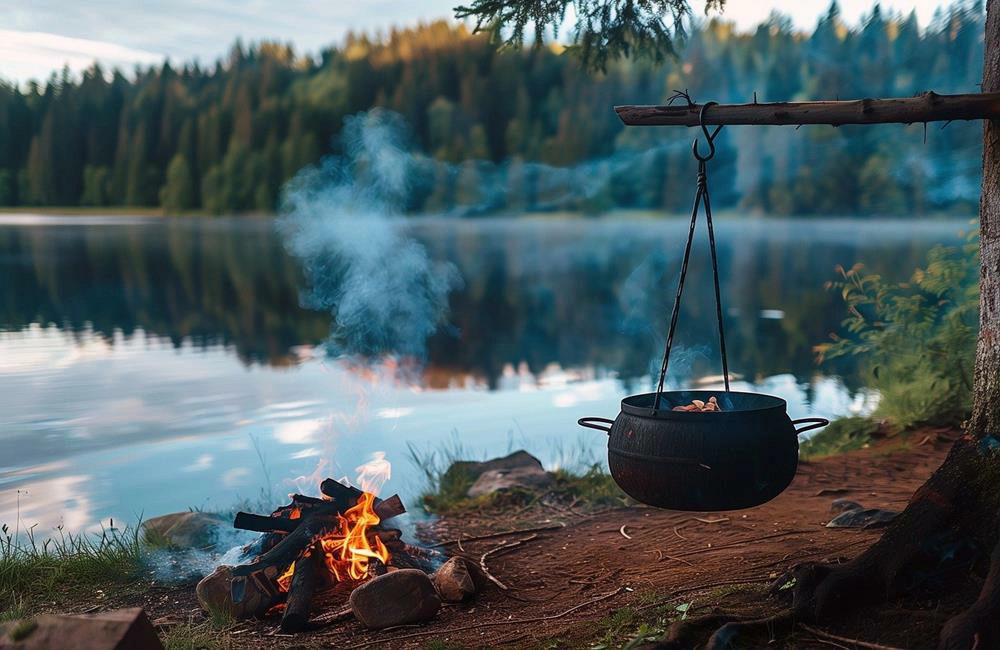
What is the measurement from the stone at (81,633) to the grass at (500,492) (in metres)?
→ 3.83

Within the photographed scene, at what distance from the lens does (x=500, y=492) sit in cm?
711

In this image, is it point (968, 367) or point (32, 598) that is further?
point (968, 367)

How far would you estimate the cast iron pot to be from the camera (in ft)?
12.9

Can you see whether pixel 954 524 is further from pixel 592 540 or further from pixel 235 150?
pixel 235 150

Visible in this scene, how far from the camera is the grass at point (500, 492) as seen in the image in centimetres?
Answer: 700

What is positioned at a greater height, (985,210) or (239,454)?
(985,210)

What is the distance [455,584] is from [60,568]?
239 centimetres

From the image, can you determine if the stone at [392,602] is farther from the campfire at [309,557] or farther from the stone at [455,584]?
the stone at [455,584]

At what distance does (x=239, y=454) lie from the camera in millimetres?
11164

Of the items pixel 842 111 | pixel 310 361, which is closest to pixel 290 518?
pixel 842 111

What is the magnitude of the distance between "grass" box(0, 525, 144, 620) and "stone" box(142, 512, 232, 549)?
291mm

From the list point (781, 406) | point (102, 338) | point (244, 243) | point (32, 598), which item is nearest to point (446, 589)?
point (781, 406)

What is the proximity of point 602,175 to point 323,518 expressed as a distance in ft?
123

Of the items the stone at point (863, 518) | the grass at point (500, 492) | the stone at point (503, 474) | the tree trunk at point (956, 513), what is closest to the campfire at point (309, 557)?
the grass at point (500, 492)
